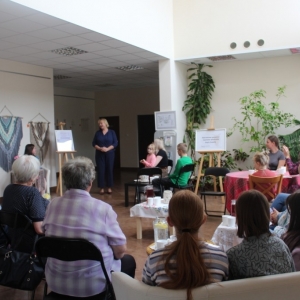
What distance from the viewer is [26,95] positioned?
8.48 m

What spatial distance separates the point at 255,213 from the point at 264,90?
704cm

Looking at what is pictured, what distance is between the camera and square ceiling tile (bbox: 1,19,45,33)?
17.8 ft

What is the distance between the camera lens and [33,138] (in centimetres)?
866

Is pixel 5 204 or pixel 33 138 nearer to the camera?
pixel 5 204

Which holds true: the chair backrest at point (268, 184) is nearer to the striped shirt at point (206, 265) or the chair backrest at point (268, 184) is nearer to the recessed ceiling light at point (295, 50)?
the striped shirt at point (206, 265)

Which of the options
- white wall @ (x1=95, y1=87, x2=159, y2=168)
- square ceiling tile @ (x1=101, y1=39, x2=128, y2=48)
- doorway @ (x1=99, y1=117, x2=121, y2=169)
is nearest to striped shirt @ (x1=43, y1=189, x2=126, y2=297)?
square ceiling tile @ (x1=101, y1=39, x2=128, y2=48)

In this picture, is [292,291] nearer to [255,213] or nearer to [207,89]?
[255,213]

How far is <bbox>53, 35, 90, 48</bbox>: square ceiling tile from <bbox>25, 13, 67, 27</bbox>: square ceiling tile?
0.73 metres

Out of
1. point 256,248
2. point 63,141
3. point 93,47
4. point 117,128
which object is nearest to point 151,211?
point 256,248

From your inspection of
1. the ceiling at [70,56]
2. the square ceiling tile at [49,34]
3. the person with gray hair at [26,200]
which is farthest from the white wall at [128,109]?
the person with gray hair at [26,200]

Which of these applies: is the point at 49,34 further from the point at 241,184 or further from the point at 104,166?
the point at 241,184

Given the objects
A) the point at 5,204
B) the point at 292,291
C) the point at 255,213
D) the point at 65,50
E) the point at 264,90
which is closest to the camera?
the point at 292,291

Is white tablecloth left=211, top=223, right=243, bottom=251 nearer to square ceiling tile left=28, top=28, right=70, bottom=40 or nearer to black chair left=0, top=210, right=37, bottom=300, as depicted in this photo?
black chair left=0, top=210, right=37, bottom=300

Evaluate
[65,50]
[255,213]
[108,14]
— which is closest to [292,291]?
[255,213]
